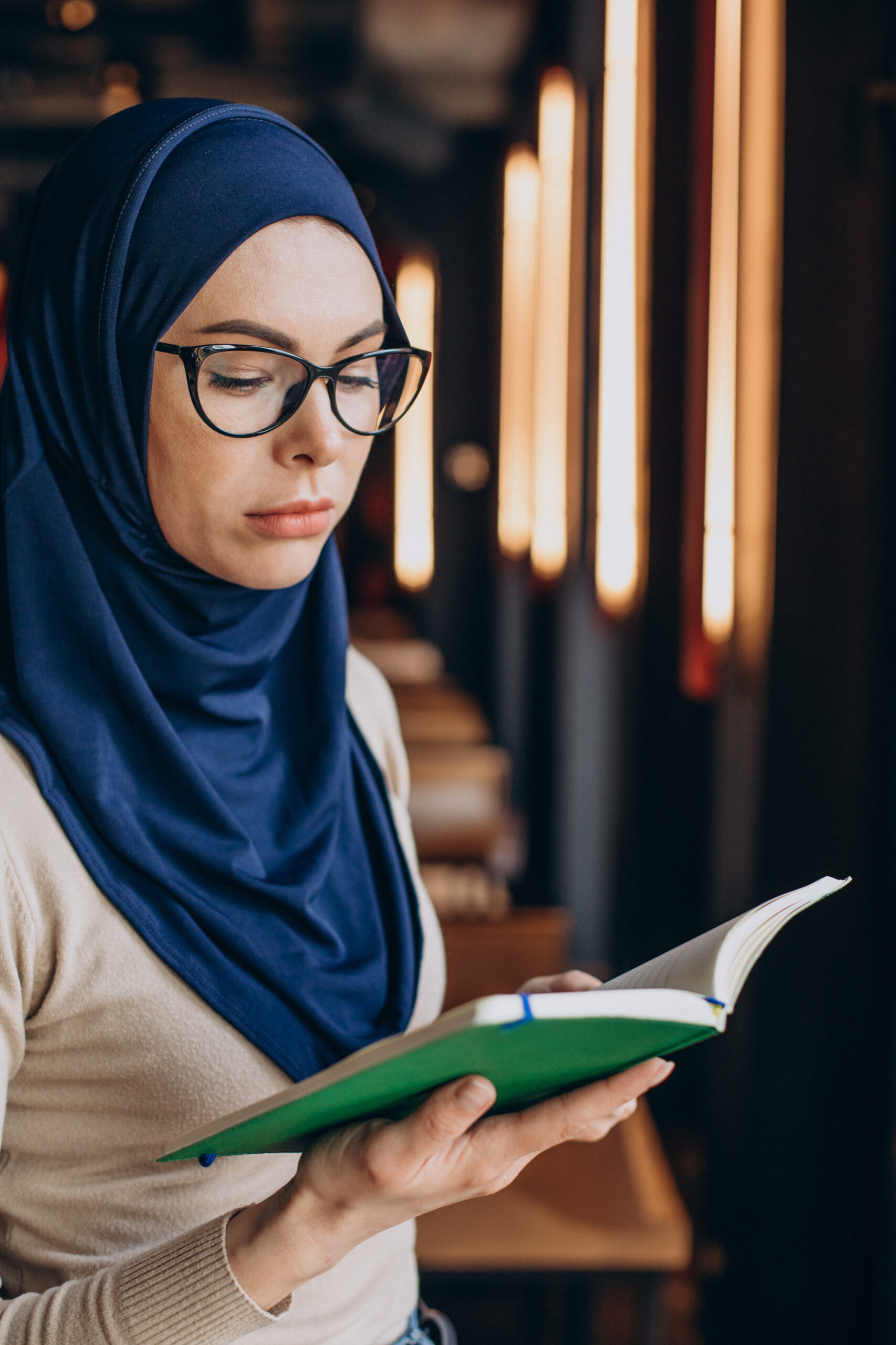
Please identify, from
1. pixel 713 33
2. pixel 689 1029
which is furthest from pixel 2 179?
pixel 689 1029

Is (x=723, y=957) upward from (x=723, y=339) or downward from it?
downward

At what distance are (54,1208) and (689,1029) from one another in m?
0.50

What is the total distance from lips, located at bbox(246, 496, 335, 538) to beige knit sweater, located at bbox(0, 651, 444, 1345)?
0.24 meters

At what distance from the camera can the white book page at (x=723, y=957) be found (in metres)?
0.65

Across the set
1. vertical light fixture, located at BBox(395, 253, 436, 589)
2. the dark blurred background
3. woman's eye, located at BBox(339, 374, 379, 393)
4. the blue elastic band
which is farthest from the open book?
vertical light fixture, located at BBox(395, 253, 436, 589)

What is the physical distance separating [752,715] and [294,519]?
131cm

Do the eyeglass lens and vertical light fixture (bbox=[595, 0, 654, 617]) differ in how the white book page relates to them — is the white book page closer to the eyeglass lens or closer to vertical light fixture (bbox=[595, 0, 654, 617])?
the eyeglass lens

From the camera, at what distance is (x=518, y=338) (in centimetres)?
561

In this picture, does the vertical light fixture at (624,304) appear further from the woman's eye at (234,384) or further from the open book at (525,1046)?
the open book at (525,1046)

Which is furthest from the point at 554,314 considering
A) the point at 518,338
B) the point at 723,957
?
the point at 723,957

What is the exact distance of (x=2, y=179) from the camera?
7922 millimetres

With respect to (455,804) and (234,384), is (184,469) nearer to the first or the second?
(234,384)

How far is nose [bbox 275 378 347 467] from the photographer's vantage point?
0.86 meters

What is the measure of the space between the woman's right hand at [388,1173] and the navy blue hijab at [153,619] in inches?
6.2
